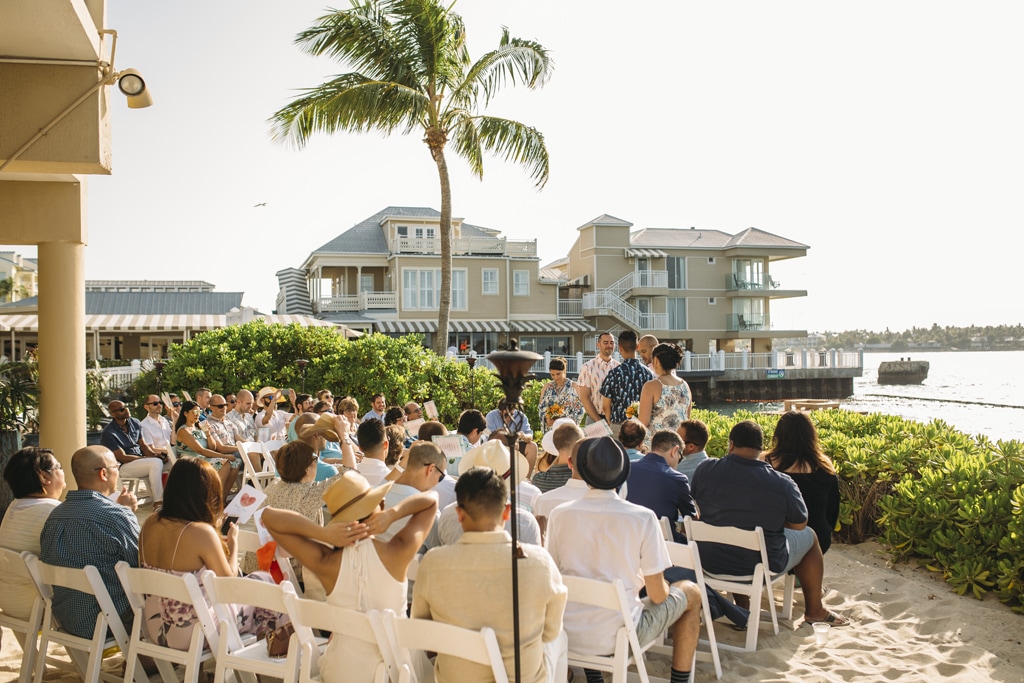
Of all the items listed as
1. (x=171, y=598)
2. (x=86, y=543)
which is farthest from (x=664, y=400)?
(x=86, y=543)

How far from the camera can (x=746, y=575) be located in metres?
5.11

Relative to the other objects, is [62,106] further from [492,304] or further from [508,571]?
[492,304]

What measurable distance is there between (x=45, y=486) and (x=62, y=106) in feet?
9.54

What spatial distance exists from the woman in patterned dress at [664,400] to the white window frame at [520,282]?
35355 mm

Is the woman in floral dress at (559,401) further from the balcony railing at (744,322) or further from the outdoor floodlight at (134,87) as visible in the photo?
the balcony railing at (744,322)

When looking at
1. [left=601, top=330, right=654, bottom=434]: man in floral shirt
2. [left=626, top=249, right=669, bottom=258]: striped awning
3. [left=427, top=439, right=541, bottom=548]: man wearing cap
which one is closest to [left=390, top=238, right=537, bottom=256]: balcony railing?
[left=626, top=249, right=669, bottom=258]: striped awning

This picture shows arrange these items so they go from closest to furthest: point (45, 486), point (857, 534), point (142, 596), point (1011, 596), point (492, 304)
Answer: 1. point (142, 596)
2. point (45, 486)
3. point (1011, 596)
4. point (857, 534)
5. point (492, 304)

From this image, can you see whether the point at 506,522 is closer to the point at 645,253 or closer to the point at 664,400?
the point at 664,400

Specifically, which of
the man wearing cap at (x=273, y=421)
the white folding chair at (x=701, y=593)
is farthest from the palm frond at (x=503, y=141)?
the white folding chair at (x=701, y=593)

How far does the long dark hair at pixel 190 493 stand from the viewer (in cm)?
A: 386

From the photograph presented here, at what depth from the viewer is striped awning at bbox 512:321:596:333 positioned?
138 feet

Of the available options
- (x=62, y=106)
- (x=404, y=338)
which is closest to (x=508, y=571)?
(x=62, y=106)

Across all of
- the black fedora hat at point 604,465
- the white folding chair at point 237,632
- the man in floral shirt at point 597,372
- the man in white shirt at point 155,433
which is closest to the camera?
the white folding chair at point 237,632

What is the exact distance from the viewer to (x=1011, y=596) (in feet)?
17.9
